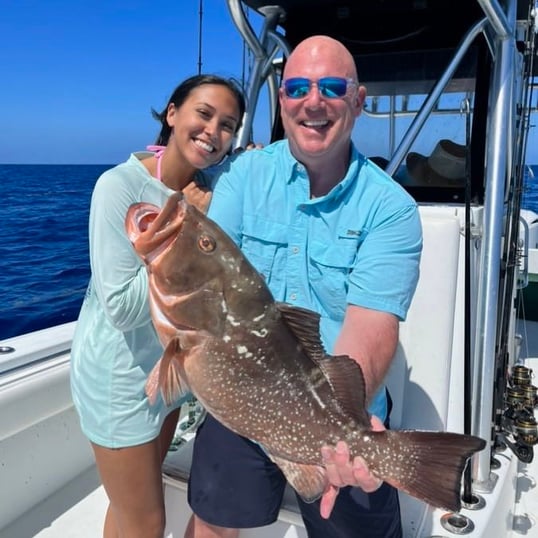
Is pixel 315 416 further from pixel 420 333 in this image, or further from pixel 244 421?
pixel 420 333

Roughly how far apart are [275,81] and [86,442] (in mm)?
3125

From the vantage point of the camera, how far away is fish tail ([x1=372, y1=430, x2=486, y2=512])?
1.84 meters

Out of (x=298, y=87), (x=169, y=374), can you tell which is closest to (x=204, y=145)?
(x=298, y=87)

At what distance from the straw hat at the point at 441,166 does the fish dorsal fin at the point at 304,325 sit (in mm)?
2411

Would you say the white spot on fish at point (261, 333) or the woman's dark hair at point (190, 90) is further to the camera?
the woman's dark hair at point (190, 90)

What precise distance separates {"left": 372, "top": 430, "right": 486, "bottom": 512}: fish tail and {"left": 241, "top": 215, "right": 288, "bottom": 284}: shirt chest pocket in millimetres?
925

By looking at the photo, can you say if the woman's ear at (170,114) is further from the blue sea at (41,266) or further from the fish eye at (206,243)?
the blue sea at (41,266)

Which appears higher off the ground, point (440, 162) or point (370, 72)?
point (370, 72)

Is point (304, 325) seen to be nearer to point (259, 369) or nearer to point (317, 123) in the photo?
point (259, 369)

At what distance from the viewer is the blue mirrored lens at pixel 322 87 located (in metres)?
2.40

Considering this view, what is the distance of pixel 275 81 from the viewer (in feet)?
14.6

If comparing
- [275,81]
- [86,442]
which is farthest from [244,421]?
[275,81]

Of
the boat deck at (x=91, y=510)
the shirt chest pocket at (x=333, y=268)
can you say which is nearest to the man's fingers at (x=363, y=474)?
the shirt chest pocket at (x=333, y=268)

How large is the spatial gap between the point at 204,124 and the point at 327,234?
0.76 metres
